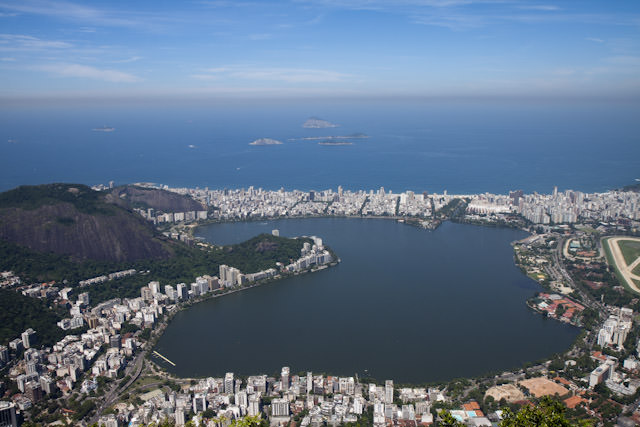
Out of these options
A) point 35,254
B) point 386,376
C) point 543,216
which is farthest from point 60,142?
point 386,376

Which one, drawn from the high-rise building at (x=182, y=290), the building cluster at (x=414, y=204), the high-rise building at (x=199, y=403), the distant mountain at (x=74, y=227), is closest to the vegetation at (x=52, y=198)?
the distant mountain at (x=74, y=227)

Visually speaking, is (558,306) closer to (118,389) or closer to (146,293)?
(118,389)

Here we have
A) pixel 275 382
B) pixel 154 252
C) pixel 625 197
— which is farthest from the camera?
pixel 625 197

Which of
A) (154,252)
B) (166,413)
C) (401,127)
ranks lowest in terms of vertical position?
(166,413)

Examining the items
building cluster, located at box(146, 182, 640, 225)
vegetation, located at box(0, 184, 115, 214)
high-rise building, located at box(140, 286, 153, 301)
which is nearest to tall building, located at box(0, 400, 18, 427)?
high-rise building, located at box(140, 286, 153, 301)

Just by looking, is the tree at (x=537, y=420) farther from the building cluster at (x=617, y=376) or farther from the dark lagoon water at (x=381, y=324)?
the building cluster at (x=617, y=376)

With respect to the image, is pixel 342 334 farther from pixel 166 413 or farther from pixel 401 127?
pixel 401 127
